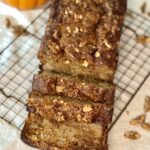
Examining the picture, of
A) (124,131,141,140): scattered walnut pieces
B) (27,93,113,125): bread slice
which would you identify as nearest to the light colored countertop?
(124,131,141,140): scattered walnut pieces

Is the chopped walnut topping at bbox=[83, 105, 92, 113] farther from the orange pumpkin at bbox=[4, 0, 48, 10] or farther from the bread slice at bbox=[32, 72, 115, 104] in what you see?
the orange pumpkin at bbox=[4, 0, 48, 10]

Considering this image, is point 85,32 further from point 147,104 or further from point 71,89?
point 147,104

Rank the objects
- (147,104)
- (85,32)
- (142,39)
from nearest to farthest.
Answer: (85,32)
(147,104)
(142,39)

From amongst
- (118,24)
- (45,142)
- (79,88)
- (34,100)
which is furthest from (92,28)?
(45,142)

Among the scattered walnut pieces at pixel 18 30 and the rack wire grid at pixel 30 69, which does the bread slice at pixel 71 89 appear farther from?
the scattered walnut pieces at pixel 18 30

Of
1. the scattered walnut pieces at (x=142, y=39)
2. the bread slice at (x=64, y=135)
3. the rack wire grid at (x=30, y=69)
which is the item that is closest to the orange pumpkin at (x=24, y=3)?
the rack wire grid at (x=30, y=69)

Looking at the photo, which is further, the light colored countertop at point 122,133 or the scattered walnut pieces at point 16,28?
the scattered walnut pieces at point 16,28

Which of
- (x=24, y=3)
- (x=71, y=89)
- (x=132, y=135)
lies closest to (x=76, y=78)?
(x=71, y=89)
